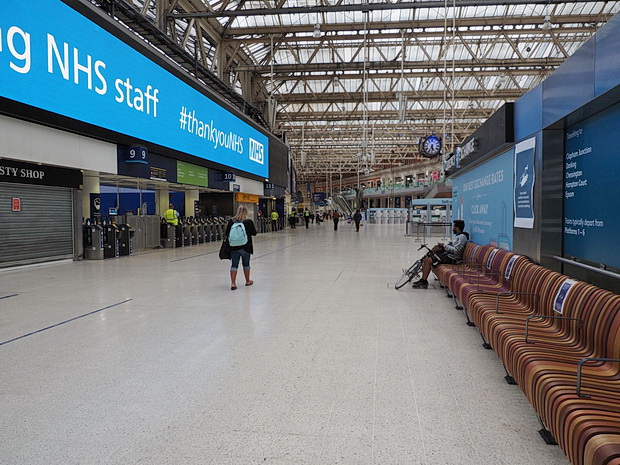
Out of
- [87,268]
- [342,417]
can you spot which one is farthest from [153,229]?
[342,417]

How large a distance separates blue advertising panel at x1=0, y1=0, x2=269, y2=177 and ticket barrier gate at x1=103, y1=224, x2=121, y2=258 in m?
2.65

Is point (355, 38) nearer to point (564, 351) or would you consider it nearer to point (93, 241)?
point (93, 241)

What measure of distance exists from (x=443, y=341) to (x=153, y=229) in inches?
505

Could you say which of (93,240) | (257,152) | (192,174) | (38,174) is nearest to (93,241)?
(93,240)

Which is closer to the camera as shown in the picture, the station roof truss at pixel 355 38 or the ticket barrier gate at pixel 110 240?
the ticket barrier gate at pixel 110 240

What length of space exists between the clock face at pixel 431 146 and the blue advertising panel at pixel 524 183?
1049 cm

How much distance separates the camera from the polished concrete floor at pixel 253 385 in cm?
236

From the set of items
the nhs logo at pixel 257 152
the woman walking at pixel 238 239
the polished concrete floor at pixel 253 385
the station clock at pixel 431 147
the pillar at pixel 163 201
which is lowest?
the polished concrete floor at pixel 253 385

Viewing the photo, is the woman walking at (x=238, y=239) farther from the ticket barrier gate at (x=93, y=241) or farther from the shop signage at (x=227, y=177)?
the shop signage at (x=227, y=177)

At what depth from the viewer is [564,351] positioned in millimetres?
2809

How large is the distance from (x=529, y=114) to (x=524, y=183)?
2.67 feet

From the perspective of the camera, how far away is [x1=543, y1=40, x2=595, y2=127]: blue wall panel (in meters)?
3.54

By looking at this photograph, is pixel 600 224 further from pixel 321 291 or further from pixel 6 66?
pixel 6 66

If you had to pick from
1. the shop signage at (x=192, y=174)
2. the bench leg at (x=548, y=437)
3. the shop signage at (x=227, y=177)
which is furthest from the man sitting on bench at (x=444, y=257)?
the shop signage at (x=227, y=177)
